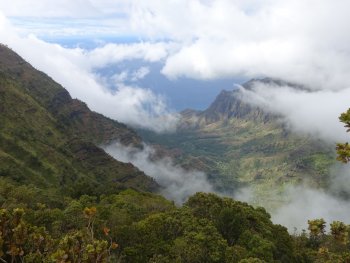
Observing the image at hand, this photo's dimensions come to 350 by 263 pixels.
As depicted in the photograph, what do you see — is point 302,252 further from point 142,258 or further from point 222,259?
point 142,258

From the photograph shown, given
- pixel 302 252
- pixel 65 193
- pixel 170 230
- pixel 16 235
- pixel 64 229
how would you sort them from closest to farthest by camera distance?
pixel 16 235, pixel 64 229, pixel 170 230, pixel 302 252, pixel 65 193

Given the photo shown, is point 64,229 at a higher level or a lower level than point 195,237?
lower

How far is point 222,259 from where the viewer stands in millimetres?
86125

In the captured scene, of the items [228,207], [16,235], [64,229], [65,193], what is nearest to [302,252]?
[228,207]

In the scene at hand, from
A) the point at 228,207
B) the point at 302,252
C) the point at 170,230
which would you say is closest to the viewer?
the point at 170,230

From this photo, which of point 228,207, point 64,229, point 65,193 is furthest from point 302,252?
point 65,193

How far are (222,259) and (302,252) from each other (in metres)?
46.2

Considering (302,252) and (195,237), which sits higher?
(302,252)

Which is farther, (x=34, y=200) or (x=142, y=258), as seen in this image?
(x=34, y=200)

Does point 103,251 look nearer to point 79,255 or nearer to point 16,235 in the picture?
point 79,255

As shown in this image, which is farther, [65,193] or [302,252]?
[65,193]

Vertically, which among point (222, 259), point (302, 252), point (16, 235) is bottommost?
point (16, 235)

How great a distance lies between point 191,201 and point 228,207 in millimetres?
13622

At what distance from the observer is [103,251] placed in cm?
2552
